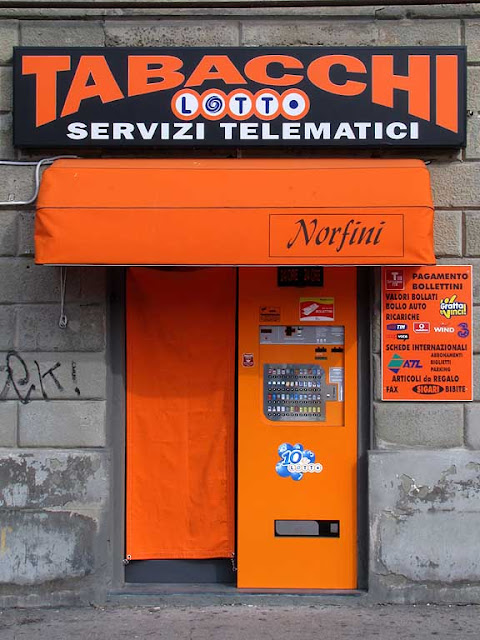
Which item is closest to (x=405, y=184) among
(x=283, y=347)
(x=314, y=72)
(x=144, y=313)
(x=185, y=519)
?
(x=314, y=72)

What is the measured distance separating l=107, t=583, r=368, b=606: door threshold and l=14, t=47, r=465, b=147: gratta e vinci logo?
3.20m

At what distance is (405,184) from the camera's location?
5195mm

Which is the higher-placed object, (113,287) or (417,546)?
(113,287)

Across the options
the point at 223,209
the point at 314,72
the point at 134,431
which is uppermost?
the point at 314,72

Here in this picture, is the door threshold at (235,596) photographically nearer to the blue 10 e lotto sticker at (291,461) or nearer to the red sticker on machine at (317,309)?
the blue 10 e lotto sticker at (291,461)

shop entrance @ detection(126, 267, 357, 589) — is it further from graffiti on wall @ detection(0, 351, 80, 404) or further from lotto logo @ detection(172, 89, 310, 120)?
lotto logo @ detection(172, 89, 310, 120)

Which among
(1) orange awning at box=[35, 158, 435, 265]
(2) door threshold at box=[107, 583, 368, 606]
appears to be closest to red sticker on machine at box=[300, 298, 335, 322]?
(1) orange awning at box=[35, 158, 435, 265]

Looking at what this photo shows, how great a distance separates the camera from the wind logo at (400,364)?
18.4ft

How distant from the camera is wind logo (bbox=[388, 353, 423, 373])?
5.60 m

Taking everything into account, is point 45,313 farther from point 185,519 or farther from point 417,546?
point 417,546

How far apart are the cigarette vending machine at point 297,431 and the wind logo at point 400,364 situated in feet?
0.93

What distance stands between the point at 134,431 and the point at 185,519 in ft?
2.47

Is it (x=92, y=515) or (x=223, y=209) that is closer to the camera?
(x=223, y=209)

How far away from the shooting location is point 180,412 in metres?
5.79
